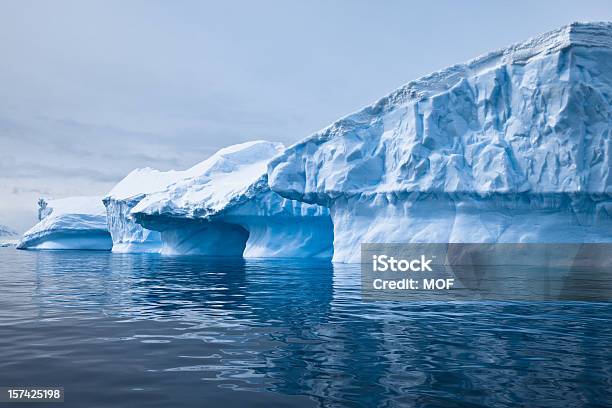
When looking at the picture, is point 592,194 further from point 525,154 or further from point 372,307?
point 372,307

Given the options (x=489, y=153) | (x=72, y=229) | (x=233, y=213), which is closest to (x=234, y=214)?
(x=233, y=213)

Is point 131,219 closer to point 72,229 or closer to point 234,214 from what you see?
point 72,229

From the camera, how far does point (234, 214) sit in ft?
132

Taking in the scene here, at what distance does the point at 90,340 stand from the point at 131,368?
194 centimetres

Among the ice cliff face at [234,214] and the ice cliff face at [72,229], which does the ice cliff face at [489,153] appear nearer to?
the ice cliff face at [234,214]

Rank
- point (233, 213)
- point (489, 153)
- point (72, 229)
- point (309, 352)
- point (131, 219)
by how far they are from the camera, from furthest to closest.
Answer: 1. point (72, 229)
2. point (131, 219)
3. point (233, 213)
4. point (489, 153)
5. point (309, 352)

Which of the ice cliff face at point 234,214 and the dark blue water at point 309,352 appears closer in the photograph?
the dark blue water at point 309,352

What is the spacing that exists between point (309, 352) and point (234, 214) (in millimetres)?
33633

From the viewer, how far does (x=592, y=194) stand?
945 inches

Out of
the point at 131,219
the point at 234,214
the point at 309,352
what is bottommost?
the point at 309,352

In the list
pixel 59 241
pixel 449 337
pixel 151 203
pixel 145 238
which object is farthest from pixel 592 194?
pixel 59 241

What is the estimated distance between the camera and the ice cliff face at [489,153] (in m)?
24.2

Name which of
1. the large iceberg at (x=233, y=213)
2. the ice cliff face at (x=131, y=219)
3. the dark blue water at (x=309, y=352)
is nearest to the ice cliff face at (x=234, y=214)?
the large iceberg at (x=233, y=213)

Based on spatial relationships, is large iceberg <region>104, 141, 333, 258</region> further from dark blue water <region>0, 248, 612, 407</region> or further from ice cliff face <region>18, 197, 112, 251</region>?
dark blue water <region>0, 248, 612, 407</region>
